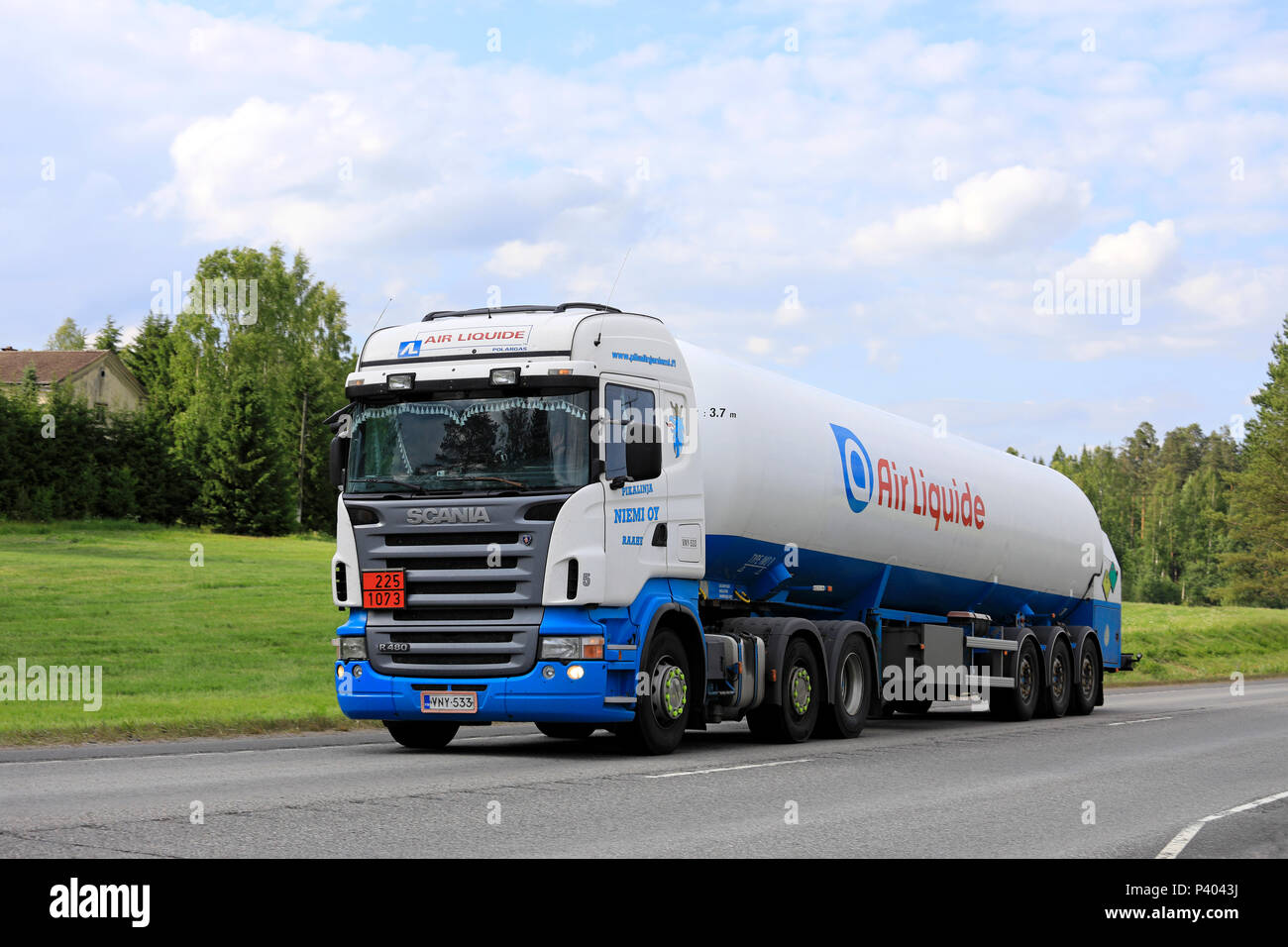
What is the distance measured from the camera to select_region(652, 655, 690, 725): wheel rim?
43.4 ft

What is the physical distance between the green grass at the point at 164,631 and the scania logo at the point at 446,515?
472cm

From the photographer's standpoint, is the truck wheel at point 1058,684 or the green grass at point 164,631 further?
the truck wheel at point 1058,684

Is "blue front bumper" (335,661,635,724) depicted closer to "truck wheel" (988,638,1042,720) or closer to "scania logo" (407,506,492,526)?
"scania logo" (407,506,492,526)

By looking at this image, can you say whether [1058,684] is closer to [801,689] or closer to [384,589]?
[801,689]

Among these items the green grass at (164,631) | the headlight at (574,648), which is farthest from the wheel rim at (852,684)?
the green grass at (164,631)

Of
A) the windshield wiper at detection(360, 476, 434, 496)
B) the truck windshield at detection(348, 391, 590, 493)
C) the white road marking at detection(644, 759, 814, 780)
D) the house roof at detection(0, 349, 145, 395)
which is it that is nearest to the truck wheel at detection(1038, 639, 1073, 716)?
the white road marking at detection(644, 759, 814, 780)

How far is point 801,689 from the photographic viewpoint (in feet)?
51.1

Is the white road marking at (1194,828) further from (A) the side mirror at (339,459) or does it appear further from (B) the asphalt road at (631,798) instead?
(A) the side mirror at (339,459)

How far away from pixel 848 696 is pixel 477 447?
6367 millimetres

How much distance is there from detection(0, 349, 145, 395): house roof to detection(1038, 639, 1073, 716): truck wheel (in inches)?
2832

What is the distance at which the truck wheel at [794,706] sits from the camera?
49.6 ft

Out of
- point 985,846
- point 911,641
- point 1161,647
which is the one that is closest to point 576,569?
point 985,846

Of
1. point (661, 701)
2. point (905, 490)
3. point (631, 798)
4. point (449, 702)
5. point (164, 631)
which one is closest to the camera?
point (631, 798)

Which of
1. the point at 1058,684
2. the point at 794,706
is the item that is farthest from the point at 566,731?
the point at 1058,684
